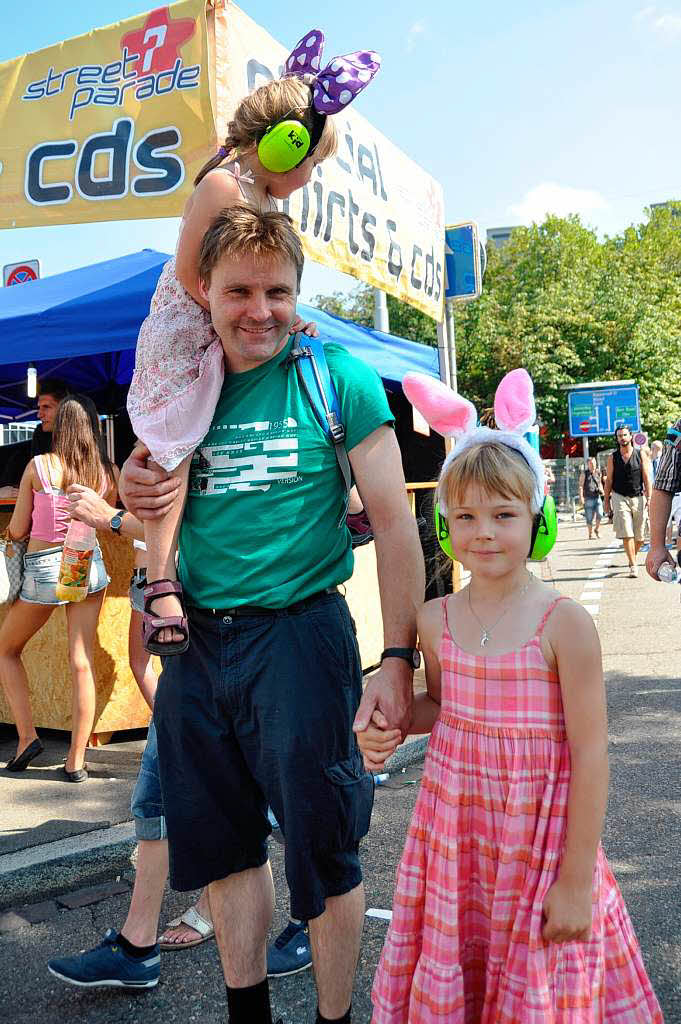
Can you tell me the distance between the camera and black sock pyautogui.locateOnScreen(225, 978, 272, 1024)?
84.1 inches

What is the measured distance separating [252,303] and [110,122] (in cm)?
407

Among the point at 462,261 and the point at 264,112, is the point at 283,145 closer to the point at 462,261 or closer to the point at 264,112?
the point at 264,112

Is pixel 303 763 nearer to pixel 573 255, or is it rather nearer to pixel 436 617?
pixel 436 617

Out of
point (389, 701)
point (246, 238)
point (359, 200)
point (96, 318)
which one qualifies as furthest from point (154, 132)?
point (389, 701)

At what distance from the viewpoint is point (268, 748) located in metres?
2.02

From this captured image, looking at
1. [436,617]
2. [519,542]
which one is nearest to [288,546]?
[436,617]

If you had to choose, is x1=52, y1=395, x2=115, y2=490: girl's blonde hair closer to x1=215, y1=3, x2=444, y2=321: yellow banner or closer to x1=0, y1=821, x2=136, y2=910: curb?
x1=215, y1=3, x2=444, y2=321: yellow banner

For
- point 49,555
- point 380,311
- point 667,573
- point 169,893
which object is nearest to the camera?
point 169,893

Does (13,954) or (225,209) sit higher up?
(225,209)

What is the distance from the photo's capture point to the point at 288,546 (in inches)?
81.0

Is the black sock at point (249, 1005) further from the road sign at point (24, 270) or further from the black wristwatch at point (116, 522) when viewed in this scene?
the road sign at point (24, 270)

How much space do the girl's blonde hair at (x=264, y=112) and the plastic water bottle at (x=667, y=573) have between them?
228 cm

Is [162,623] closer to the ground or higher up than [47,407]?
closer to the ground

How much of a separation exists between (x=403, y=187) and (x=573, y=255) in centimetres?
3703
